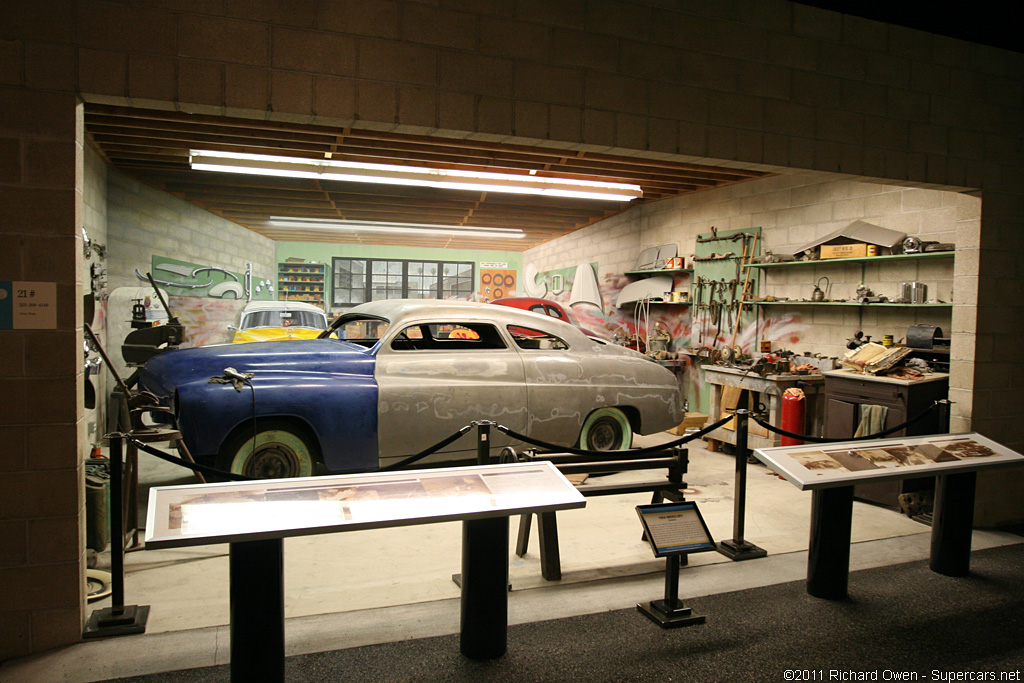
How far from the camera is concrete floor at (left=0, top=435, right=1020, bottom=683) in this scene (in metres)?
3.04

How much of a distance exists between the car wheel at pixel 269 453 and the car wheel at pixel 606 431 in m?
2.61

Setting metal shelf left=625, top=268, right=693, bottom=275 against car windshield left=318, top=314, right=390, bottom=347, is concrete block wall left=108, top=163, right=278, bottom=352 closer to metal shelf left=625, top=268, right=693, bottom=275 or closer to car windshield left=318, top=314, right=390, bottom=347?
car windshield left=318, top=314, right=390, bottom=347

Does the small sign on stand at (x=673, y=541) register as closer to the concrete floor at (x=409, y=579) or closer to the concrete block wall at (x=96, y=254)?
the concrete floor at (x=409, y=579)

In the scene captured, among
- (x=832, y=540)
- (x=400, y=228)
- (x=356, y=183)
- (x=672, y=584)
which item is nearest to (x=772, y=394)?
(x=832, y=540)

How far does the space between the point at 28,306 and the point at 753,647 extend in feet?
12.5

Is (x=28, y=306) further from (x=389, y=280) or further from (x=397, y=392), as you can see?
(x=389, y=280)

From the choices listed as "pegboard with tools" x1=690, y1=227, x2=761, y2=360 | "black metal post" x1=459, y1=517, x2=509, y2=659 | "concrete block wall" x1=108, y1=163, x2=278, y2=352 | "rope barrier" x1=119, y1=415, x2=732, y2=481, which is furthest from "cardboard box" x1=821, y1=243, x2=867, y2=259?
"concrete block wall" x1=108, y1=163, x2=278, y2=352

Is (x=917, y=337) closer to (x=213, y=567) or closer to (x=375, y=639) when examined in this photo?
(x=375, y=639)

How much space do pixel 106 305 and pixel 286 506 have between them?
20.3ft

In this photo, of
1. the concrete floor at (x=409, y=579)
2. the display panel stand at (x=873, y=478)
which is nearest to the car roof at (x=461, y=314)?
the concrete floor at (x=409, y=579)

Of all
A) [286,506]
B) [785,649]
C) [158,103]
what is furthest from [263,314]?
[785,649]

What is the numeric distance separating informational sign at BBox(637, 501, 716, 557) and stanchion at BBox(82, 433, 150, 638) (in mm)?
2619

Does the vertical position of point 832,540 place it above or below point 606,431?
below

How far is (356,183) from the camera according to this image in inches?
300
